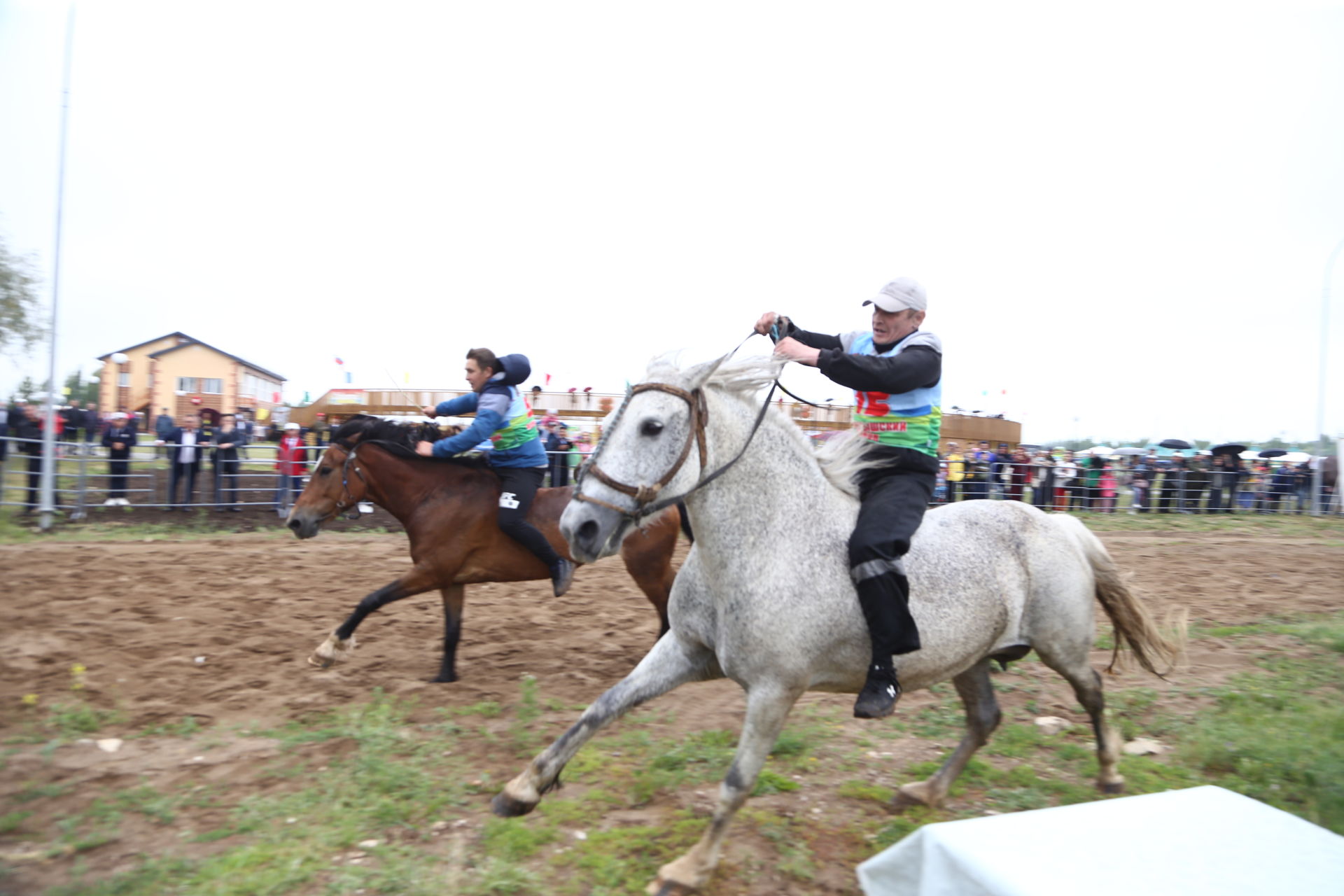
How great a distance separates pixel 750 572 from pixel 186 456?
13.2 metres

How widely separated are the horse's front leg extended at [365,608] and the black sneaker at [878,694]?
141 inches

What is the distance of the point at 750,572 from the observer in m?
3.36

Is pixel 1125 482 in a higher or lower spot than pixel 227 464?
higher

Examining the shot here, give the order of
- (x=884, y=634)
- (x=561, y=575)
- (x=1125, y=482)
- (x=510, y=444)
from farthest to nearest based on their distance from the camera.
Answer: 1. (x=1125, y=482)
2. (x=510, y=444)
3. (x=561, y=575)
4. (x=884, y=634)

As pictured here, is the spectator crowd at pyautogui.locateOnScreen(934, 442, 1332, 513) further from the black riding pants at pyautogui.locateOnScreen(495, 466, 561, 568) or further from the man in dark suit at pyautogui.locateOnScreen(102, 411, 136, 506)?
the man in dark suit at pyautogui.locateOnScreen(102, 411, 136, 506)

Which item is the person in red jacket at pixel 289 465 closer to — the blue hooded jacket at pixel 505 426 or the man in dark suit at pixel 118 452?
the man in dark suit at pixel 118 452

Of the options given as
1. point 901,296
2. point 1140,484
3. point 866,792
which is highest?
point 901,296

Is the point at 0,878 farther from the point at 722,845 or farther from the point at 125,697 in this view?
the point at 722,845

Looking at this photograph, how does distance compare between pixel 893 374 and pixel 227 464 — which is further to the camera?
pixel 227 464

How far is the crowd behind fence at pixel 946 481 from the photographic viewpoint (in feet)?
43.6

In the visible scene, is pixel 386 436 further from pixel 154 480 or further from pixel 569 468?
pixel 154 480

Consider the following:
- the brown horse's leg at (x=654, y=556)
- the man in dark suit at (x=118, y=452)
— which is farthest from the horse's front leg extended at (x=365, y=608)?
the man in dark suit at (x=118, y=452)

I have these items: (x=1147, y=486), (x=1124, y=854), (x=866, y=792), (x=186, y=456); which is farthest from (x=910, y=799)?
(x=1147, y=486)

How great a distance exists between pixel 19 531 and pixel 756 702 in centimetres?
1243
